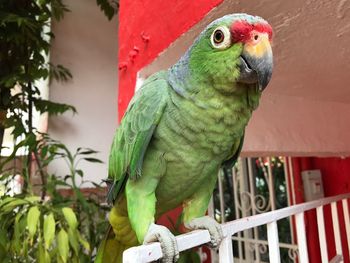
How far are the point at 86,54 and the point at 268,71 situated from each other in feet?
7.87

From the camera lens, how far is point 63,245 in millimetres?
1195

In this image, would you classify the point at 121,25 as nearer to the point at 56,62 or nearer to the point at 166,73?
the point at 166,73

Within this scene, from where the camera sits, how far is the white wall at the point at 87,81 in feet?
8.32

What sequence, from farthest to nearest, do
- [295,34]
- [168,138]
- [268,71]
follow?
[295,34] < [168,138] < [268,71]

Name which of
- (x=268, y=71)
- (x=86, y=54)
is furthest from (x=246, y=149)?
(x=86, y=54)

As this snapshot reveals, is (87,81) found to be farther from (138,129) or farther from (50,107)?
(138,129)

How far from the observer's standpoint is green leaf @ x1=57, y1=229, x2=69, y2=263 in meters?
1.18

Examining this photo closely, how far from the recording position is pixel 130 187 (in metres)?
0.72

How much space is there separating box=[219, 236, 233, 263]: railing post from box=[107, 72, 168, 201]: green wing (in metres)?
0.23

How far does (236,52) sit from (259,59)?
46 mm

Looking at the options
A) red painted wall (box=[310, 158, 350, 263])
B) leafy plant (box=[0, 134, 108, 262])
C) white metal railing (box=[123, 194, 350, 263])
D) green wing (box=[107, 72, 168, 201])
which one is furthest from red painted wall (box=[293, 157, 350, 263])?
green wing (box=[107, 72, 168, 201])

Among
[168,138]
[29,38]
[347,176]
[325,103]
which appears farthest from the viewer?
[29,38]

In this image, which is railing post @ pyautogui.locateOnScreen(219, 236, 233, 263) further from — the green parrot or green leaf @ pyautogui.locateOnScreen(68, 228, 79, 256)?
green leaf @ pyautogui.locateOnScreen(68, 228, 79, 256)

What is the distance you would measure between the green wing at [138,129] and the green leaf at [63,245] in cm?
56
